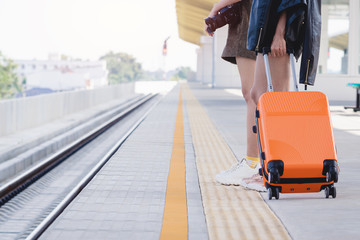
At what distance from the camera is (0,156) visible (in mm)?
9469

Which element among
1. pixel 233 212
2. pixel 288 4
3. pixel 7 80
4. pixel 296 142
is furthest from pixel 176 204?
pixel 7 80

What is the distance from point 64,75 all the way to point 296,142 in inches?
5807

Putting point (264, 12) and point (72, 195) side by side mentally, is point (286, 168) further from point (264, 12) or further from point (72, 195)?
point (72, 195)

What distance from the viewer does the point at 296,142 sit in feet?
12.9

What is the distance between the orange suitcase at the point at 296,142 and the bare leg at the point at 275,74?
434 millimetres

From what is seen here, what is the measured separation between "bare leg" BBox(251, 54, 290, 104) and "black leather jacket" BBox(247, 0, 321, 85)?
0.53ft

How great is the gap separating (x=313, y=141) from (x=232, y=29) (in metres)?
1.38

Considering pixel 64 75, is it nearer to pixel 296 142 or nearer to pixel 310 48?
pixel 310 48

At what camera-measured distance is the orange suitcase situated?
3.89 meters

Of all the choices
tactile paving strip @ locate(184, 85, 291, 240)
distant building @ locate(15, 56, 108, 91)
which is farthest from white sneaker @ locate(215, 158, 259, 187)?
distant building @ locate(15, 56, 108, 91)

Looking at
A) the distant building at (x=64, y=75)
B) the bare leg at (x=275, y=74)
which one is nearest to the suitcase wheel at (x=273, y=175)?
the bare leg at (x=275, y=74)

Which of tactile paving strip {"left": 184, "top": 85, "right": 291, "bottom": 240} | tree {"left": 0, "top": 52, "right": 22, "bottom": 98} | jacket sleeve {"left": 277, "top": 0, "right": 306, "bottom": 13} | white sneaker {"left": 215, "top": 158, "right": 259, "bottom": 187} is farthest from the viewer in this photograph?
tree {"left": 0, "top": 52, "right": 22, "bottom": 98}

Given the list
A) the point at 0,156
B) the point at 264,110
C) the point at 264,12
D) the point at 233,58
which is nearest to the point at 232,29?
the point at 233,58

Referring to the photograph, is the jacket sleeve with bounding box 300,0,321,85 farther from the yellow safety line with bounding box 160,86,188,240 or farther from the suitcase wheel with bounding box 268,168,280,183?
the yellow safety line with bounding box 160,86,188,240
